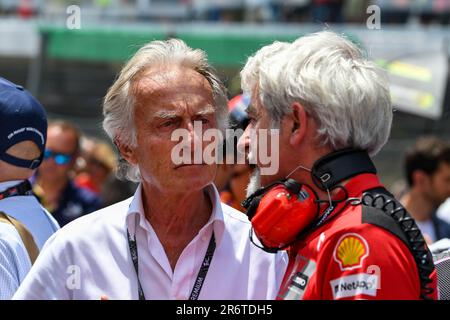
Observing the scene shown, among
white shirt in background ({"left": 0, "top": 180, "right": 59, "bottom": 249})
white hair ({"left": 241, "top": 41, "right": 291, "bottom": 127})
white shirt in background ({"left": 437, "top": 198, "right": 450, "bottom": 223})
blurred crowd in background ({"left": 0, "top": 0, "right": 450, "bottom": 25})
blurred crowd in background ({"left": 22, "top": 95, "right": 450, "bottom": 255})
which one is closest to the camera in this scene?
white hair ({"left": 241, "top": 41, "right": 291, "bottom": 127})

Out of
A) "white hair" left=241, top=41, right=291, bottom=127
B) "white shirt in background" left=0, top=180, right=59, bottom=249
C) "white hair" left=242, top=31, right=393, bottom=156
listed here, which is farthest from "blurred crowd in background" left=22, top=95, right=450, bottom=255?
"white hair" left=242, top=31, right=393, bottom=156

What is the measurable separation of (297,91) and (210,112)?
45 centimetres

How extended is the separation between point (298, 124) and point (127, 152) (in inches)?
27.9

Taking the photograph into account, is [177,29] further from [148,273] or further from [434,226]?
[148,273]

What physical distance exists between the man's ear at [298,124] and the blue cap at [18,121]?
1.39m

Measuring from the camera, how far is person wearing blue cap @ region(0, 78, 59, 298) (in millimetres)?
3725

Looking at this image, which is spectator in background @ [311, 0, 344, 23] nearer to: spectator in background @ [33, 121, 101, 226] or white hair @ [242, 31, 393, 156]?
spectator in background @ [33, 121, 101, 226]

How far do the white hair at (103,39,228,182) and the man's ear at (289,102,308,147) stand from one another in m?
0.44

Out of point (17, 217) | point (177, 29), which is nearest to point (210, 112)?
point (17, 217)

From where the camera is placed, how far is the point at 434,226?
6828 millimetres

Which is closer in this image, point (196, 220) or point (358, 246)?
point (358, 246)

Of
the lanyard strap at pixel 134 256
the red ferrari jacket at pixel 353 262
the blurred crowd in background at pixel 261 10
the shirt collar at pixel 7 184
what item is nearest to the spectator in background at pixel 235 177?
the shirt collar at pixel 7 184

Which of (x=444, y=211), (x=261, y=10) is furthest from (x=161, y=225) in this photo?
(x=261, y=10)

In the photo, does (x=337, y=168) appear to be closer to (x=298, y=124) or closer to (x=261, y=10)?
(x=298, y=124)
